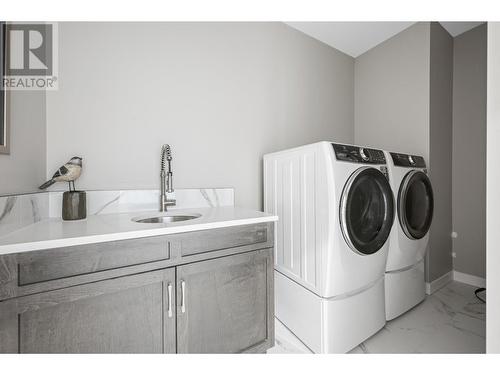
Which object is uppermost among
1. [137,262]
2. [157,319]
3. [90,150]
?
[90,150]

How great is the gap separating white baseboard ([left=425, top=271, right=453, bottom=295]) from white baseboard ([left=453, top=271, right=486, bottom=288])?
0.05 metres

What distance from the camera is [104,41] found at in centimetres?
148

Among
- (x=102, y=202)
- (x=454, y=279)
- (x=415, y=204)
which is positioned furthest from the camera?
(x=454, y=279)

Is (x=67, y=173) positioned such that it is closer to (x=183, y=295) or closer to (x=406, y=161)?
(x=183, y=295)

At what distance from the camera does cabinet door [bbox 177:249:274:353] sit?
1101 millimetres

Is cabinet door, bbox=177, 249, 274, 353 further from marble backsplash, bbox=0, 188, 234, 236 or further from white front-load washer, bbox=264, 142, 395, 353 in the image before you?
marble backsplash, bbox=0, 188, 234, 236

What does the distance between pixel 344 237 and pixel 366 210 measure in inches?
12.9

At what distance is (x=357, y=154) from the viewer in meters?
1.47

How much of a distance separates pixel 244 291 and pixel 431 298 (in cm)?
191

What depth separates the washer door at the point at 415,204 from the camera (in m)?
1.73

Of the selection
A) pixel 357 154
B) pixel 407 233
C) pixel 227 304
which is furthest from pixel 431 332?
pixel 227 304
